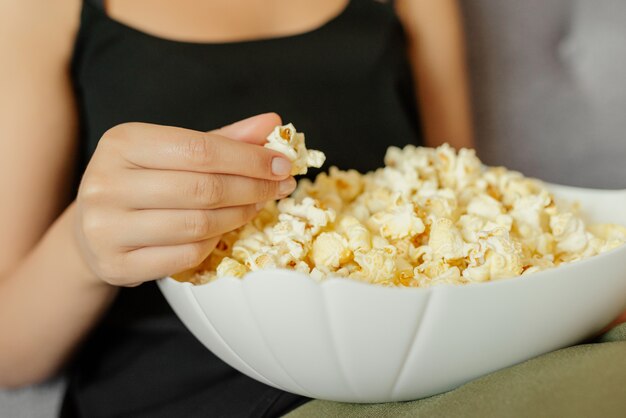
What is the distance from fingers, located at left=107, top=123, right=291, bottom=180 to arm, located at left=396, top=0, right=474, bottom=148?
68cm

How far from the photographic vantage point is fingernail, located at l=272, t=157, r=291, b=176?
1.91ft

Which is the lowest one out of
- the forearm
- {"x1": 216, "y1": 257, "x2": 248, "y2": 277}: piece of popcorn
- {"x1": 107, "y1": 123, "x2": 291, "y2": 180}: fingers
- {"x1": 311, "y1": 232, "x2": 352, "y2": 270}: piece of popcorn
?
the forearm

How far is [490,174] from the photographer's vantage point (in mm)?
749

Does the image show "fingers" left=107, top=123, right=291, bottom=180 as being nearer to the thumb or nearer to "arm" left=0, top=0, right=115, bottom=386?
the thumb

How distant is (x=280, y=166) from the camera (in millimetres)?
584

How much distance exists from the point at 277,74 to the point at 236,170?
1.24ft

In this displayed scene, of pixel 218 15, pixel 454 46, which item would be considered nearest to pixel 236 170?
pixel 218 15

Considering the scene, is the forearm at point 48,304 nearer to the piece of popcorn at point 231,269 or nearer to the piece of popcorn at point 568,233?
the piece of popcorn at point 231,269

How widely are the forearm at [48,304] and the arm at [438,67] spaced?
0.68m

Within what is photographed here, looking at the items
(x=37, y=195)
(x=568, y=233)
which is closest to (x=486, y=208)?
(x=568, y=233)

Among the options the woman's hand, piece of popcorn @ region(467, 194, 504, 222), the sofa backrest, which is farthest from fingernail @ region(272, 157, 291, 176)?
the sofa backrest

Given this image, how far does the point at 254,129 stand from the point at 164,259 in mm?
142

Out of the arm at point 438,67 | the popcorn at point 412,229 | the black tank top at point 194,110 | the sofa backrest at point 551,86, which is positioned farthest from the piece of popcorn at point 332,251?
the sofa backrest at point 551,86

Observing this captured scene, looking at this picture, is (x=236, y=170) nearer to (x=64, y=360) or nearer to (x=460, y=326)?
(x=460, y=326)
